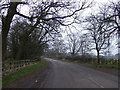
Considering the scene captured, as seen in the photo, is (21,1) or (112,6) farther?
(112,6)

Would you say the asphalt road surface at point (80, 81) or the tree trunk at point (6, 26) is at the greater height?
the tree trunk at point (6, 26)

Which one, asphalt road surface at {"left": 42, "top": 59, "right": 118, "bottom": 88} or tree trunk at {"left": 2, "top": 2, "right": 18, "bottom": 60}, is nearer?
asphalt road surface at {"left": 42, "top": 59, "right": 118, "bottom": 88}

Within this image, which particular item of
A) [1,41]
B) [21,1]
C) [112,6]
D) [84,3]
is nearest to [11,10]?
[21,1]

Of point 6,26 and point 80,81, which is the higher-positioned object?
point 6,26

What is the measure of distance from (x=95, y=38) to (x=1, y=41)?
28.2m

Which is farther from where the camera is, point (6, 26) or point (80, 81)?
point (6, 26)

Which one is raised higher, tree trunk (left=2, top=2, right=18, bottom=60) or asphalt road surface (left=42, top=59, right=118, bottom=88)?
tree trunk (left=2, top=2, right=18, bottom=60)

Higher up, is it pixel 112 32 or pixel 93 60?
pixel 112 32

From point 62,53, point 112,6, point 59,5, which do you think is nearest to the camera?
point 59,5

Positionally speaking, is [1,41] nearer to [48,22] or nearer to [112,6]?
[48,22]

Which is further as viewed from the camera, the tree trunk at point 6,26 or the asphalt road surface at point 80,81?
the tree trunk at point 6,26

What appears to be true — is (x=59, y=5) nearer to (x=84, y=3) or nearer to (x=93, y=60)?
(x=84, y=3)

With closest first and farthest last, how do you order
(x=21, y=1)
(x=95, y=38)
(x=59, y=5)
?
1. (x=21, y=1)
2. (x=59, y=5)
3. (x=95, y=38)

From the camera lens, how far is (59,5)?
1883 centimetres
